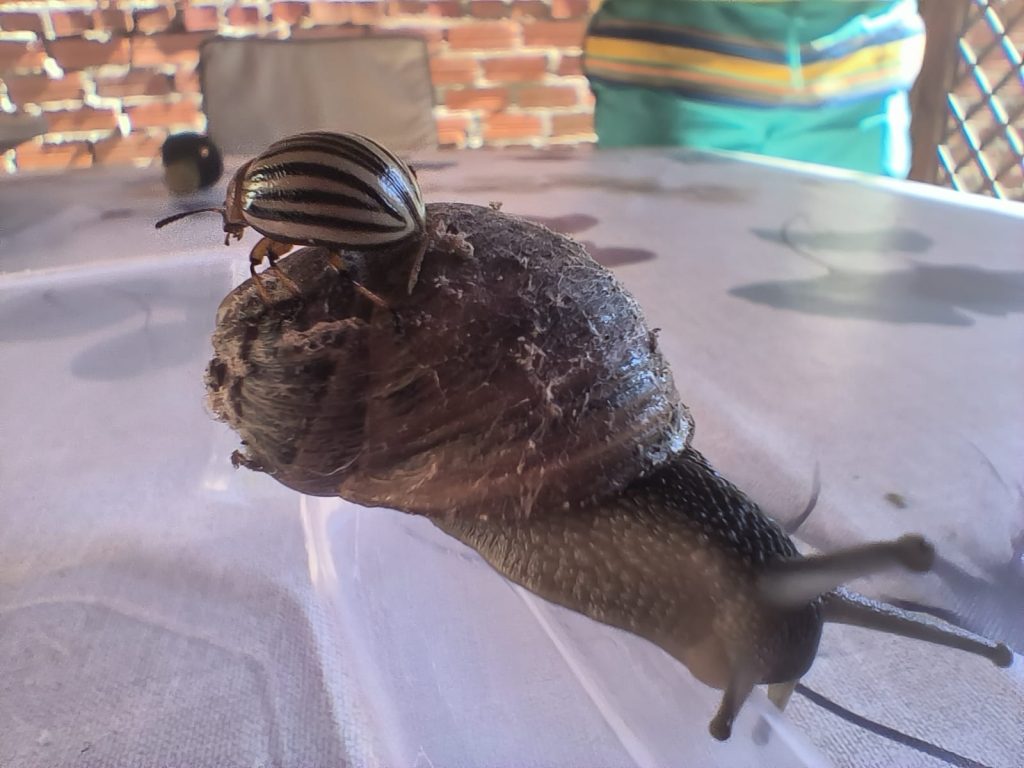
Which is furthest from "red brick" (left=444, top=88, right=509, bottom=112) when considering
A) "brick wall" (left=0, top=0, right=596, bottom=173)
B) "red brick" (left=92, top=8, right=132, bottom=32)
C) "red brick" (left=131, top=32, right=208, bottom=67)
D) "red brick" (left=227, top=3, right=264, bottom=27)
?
"red brick" (left=92, top=8, right=132, bottom=32)

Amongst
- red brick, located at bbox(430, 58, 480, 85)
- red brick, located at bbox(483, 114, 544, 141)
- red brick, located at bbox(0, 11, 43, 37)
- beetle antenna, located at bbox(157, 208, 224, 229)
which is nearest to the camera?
beetle antenna, located at bbox(157, 208, 224, 229)

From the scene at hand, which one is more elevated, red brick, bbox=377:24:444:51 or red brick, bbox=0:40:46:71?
red brick, bbox=377:24:444:51

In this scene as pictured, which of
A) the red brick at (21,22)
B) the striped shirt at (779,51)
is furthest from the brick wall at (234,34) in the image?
the striped shirt at (779,51)

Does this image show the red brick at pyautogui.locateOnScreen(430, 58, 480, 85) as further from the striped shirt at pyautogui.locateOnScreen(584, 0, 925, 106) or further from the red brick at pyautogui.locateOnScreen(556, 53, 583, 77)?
the striped shirt at pyautogui.locateOnScreen(584, 0, 925, 106)

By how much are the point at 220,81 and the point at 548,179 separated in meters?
0.82

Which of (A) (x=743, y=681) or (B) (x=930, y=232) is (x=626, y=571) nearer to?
(A) (x=743, y=681)

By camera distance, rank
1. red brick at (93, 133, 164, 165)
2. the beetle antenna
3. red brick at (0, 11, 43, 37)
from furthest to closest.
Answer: red brick at (0, 11, 43, 37), red brick at (93, 133, 164, 165), the beetle antenna

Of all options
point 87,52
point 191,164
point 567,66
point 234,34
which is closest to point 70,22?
point 87,52

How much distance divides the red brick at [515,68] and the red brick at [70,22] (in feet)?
3.52

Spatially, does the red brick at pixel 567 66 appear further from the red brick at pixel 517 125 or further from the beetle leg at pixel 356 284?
the beetle leg at pixel 356 284

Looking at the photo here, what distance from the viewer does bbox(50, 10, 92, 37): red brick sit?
2084 mm

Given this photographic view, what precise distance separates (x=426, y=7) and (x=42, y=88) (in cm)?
106

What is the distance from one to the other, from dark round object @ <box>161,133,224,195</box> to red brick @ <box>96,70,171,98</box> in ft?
4.28

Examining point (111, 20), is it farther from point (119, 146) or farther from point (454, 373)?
point (454, 373)
